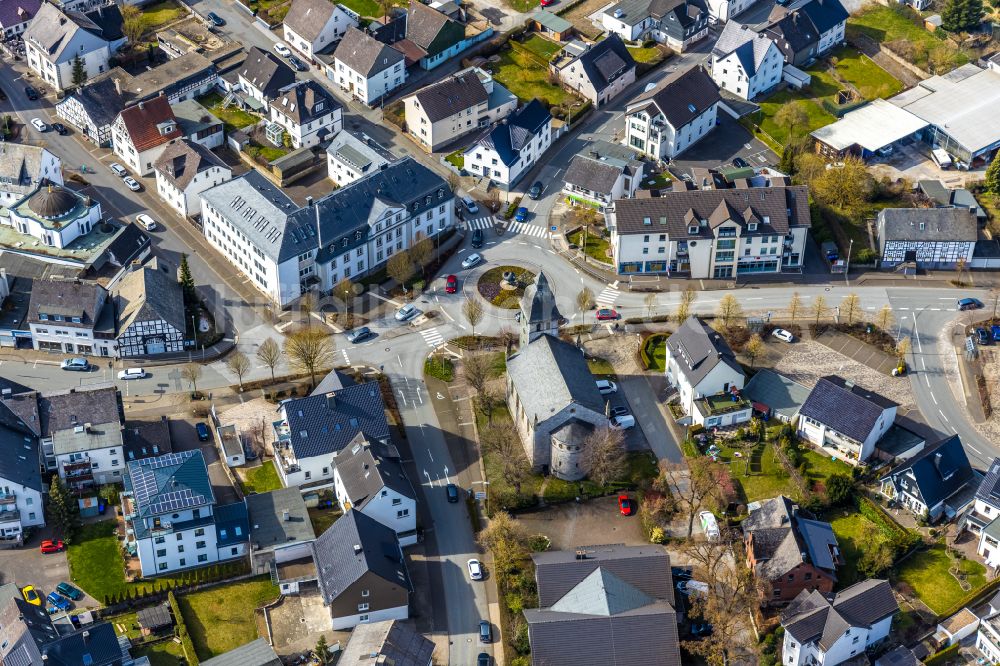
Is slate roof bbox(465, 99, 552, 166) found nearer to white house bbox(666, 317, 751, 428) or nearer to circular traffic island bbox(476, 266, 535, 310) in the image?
circular traffic island bbox(476, 266, 535, 310)

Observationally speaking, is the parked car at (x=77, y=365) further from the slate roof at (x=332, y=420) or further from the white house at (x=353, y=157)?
the white house at (x=353, y=157)

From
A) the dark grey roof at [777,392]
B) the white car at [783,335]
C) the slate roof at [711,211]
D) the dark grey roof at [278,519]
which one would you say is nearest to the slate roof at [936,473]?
the dark grey roof at [777,392]

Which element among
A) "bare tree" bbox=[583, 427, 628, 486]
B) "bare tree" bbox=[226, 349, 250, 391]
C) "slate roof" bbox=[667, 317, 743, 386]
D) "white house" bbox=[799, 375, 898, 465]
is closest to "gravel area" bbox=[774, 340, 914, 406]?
"white house" bbox=[799, 375, 898, 465]

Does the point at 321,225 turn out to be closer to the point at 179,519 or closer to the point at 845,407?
the point at 179,519

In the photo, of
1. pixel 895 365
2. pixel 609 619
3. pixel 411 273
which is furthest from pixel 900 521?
pixel 411 273

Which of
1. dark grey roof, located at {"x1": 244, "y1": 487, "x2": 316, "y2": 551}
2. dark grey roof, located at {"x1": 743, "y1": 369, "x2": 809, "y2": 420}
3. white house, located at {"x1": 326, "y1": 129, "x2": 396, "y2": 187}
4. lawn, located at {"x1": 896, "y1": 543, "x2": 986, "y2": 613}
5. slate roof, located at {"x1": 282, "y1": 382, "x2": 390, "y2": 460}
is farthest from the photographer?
white house, located at {"x1": 326, "y1": 129, "x2": 396, "y2": 187}

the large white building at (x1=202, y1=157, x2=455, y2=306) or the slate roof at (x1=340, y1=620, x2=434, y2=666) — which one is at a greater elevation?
the large white building at (x1=202, y1=157, x2=455, y2=306)
